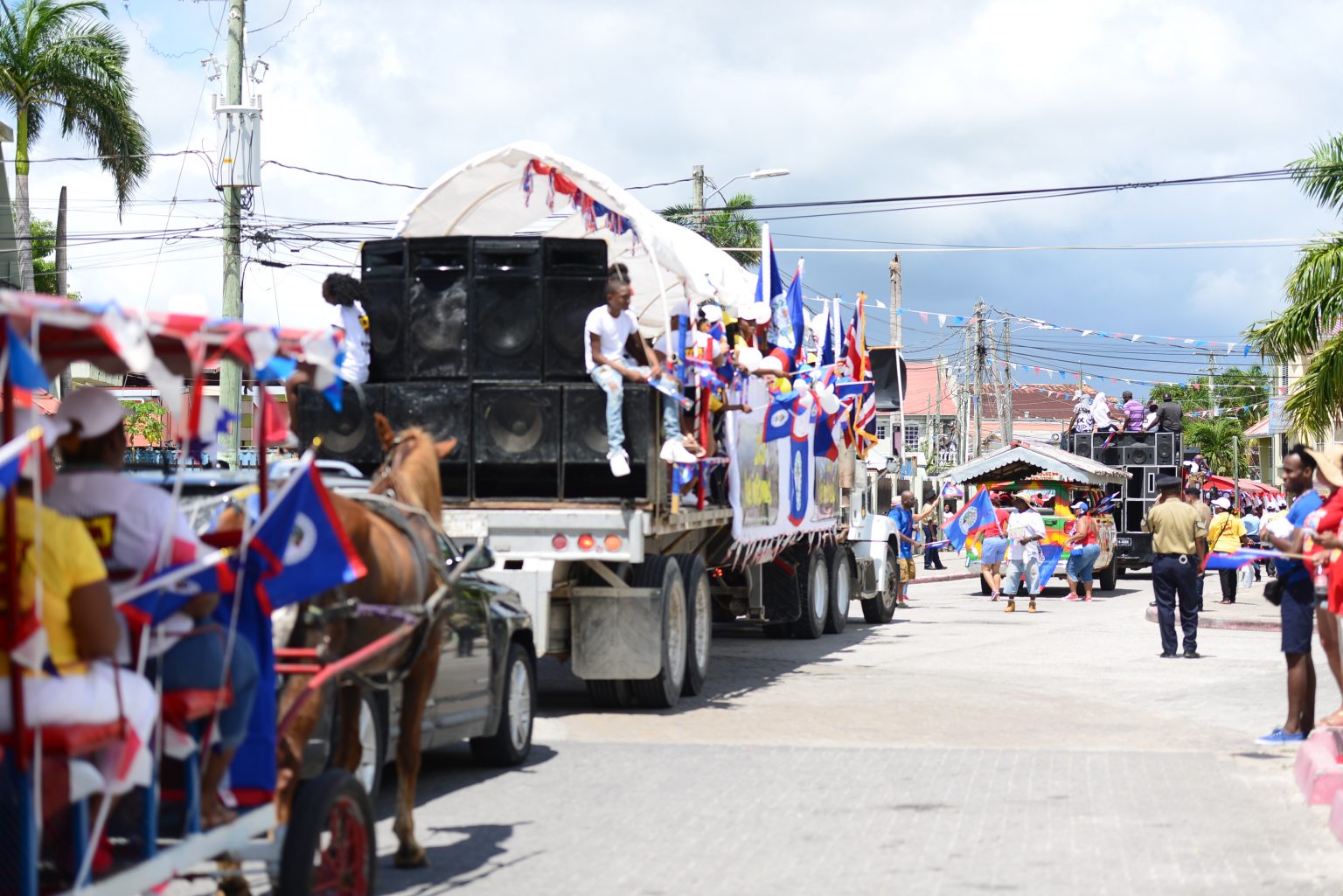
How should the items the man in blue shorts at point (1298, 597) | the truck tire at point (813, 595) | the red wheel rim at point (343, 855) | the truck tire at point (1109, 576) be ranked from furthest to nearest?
1. the truck tire at point (1109, 576)
2. the truck tire at point (813, 595)
3. the man in blue shorts at point (1298, 597)
4. the red wheel rim at point (343, 855)

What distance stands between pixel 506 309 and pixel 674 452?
1.80m

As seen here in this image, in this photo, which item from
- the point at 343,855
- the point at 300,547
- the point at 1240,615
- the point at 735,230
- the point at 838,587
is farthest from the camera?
the point at 735,230

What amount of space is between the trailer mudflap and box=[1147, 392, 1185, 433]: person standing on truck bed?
25793 millimetres

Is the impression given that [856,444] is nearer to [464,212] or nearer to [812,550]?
[812,550]

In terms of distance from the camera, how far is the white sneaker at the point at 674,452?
42.1 feet

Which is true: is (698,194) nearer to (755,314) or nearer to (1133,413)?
(1133,413)

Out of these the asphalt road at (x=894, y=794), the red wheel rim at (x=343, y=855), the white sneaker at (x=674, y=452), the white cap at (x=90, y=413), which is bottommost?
the asphalt road at (x=894, y=794)

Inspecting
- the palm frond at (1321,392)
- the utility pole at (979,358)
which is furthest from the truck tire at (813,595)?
the utility pole at (979,358)

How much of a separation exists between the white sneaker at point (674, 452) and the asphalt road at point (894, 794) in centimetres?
202

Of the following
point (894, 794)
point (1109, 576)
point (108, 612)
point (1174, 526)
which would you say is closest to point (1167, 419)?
point (1109, 576)

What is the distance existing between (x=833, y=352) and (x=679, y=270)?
6.52 m

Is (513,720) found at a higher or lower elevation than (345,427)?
lower

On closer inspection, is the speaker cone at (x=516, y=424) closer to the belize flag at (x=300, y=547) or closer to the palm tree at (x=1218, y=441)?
the belize flag at (x=300, y=547)

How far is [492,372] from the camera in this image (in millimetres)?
13266
